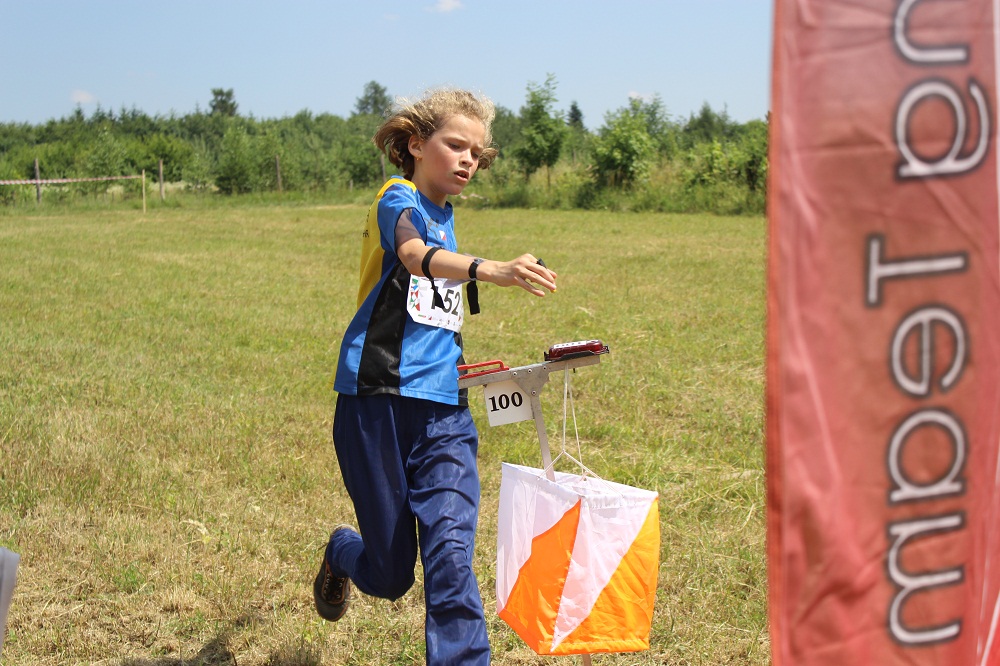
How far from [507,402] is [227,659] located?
4.28 ft

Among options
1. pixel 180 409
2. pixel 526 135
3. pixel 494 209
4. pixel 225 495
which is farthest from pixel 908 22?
pixel 526 135

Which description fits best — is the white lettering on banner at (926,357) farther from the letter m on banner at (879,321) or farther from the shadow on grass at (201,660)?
the shadow on grass at (201,660)

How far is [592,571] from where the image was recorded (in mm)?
2836

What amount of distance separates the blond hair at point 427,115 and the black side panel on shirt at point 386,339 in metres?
0.43

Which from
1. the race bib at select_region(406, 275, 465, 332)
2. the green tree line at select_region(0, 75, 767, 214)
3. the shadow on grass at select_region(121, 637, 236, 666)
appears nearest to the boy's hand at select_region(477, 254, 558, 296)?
the race bib at select_region(406, 275, 465, 332)

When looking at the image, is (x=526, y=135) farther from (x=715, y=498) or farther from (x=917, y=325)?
(x=917, y=325)

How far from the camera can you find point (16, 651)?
3312 mm

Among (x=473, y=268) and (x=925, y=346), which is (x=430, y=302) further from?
(x=925, y=346)

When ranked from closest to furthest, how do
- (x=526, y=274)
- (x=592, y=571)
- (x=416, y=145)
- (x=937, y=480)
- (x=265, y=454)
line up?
(x=937, y=480)
(x=526, y=274)
(x=592, y=571)
(x=416, y=145)
(x=265, y=454)

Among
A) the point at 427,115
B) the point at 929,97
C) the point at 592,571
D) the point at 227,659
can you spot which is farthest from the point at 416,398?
the point at 929,97

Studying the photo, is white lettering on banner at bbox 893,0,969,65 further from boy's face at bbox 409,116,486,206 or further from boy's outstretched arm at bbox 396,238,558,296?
boy's face at bbox 409,116,486,206

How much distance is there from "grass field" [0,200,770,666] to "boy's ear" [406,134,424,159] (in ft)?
5.17

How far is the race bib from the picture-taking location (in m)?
2.93

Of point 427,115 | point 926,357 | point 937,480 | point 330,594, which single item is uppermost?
point 427,115
